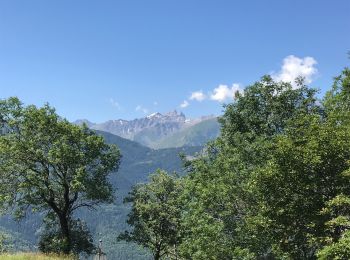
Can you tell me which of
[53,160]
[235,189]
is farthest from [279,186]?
[53,160]

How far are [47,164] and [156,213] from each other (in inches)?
848

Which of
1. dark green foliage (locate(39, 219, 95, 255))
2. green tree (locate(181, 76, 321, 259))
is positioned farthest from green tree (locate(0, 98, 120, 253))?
green tree (locate(181, 76, 321, 259))

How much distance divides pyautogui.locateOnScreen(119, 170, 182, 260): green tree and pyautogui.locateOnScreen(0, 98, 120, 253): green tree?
45.1 ft

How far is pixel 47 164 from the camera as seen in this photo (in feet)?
147

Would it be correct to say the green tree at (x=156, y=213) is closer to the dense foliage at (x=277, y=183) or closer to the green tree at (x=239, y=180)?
the dense foliage at (x=277, y=183)

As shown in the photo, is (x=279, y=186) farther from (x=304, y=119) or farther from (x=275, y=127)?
(x=275, y=127)

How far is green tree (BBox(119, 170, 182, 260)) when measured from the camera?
201ft

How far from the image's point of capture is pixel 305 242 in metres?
27.9

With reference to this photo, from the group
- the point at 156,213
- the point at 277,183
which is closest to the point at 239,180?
the point at 277,183

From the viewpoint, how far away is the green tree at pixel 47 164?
1705 inches

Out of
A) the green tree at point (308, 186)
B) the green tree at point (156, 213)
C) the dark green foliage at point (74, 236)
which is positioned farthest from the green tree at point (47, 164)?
the green tree at point (308, 186)

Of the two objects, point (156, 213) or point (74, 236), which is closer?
point (74, 236)

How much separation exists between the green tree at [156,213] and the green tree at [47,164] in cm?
1375

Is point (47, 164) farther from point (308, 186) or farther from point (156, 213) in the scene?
point (308, 186)
